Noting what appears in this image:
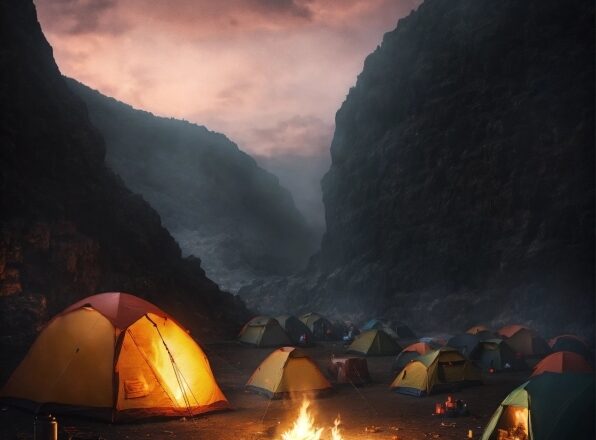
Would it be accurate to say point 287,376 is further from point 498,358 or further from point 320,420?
point 498,358

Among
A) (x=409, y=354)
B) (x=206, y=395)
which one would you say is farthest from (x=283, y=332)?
(x=206, y=395)

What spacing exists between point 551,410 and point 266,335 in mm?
23288

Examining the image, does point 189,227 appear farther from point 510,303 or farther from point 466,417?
point 466,417

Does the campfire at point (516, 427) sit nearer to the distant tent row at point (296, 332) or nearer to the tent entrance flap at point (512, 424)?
the tent entrance flap at point (512, 424)

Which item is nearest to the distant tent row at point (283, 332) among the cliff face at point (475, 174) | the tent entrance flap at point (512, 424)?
the cliff face at point (475, 174)

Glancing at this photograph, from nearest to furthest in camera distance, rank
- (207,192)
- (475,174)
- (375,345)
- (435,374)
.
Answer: (435,374) → (375,345) → (475,174) → (207,192)

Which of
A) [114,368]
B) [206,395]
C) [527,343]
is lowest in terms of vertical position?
[206,395]

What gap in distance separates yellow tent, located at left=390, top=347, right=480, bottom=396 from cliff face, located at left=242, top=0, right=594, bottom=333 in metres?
26.6

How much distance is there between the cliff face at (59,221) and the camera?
94.2 feet

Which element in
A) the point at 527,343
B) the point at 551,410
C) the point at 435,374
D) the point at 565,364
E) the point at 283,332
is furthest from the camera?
the point at 283,332

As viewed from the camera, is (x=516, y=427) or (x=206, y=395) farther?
(x=206, y=395)

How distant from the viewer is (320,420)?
12.6 meters

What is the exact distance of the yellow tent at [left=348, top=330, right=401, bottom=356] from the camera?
89.4 feet

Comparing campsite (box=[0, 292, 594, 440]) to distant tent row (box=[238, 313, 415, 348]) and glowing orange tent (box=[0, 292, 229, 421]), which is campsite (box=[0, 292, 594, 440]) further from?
distant tent row (box=[238, 313, 415, 348])
